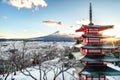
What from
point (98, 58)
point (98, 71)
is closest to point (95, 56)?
point (98, 58)

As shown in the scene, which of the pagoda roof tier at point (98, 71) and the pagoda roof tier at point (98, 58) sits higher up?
the pagoda roof tier at point (98, 58)

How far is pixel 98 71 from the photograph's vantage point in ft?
79.8

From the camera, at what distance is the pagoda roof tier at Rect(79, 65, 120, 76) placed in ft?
78.5

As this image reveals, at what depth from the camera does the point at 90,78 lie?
25031mm

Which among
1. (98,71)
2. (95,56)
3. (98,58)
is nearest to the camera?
(98,71)

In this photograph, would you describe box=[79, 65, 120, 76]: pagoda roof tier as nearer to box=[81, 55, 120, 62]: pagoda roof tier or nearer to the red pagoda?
the red pagoda

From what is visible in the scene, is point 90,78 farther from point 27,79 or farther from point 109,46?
point 27,79

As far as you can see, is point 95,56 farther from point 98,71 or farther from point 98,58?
point 98,71

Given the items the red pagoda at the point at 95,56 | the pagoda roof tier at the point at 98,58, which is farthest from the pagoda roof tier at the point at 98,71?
the pagoda roof tier at the point at 98,58

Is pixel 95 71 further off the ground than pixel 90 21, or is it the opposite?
pixel 90 21

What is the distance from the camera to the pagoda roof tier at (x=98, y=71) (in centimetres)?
2392

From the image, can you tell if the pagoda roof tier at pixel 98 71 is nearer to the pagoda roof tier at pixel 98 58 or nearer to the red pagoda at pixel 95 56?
the red pagoda at pixel 95 56

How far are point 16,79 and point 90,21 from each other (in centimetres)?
1981

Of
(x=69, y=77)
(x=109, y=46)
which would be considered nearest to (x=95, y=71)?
(x=109, y=46)
